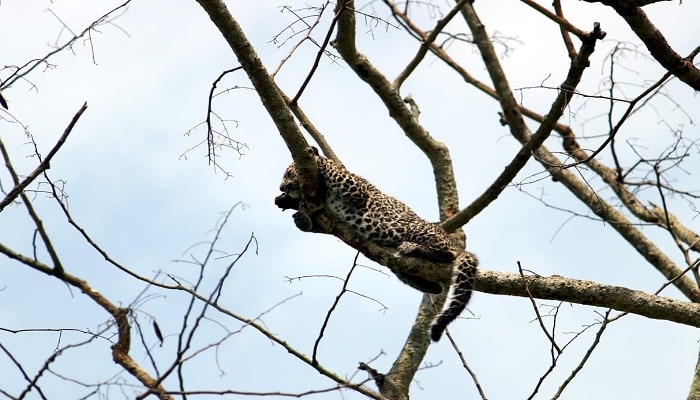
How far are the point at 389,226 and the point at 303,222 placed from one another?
0.84 meters

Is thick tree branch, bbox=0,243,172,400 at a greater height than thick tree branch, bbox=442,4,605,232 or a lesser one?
lesser

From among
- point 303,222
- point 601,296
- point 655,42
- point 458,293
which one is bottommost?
point 601,296

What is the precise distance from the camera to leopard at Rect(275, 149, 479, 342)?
27.1 ft

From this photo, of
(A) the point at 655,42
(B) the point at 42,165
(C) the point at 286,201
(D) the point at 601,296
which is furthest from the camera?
(C) the point at 286,201

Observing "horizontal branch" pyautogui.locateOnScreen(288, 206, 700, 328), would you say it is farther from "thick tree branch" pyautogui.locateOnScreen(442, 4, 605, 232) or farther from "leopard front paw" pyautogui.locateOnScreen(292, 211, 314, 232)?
"leopard front paw" pyautogui.locateOnScreen(292, 211, 314, 232)

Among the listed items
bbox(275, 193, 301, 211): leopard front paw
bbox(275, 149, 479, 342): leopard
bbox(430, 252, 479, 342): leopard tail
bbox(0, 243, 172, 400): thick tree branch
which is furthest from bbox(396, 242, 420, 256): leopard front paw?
bbox(0, 243, 172, 400): thick tree branch

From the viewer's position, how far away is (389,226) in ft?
28.9

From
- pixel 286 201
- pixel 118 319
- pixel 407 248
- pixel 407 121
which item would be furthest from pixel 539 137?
pixel 118 319

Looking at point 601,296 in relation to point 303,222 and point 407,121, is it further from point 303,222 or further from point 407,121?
point 407,121

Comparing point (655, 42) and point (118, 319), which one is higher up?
point (655, 42)

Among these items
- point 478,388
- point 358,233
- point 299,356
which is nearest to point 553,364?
point 478,388

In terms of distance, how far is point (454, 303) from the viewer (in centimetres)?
828

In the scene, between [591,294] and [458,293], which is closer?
[591,294]

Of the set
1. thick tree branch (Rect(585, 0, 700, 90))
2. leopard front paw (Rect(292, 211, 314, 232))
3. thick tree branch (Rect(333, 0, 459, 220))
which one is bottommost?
leopard front paw (Rect(292, 211, 314, 232))
